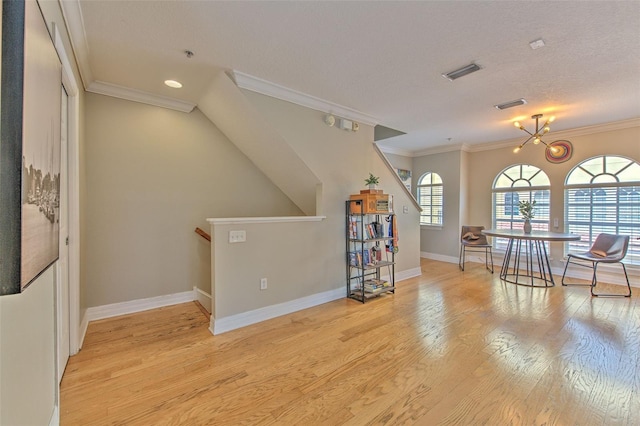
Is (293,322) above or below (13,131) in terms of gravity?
below

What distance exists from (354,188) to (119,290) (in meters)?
3.12

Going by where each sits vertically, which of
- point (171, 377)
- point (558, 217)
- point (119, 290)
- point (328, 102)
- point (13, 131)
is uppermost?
point (328, 102)

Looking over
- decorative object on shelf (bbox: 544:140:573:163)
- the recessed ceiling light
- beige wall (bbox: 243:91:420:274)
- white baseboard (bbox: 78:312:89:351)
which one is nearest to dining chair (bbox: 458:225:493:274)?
decorative object on shelf (bbox: 544:140:573:163)

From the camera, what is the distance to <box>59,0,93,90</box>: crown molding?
1.78 meters

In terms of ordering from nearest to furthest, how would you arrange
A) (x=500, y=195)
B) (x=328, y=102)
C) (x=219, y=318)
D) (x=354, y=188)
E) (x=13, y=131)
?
1. (x=13, y=131)
2. (x=219, y=318)
3. (x=328, y=102)
4. (x=354, y=188)
5. (x=500, y=195)

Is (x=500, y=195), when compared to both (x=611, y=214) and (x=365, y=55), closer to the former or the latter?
(x=611, y=214)

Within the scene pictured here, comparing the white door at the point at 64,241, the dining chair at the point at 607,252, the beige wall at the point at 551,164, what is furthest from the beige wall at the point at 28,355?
the beige wall at the point at 551,164

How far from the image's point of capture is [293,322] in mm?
2930

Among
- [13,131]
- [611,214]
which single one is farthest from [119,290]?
[611,214]

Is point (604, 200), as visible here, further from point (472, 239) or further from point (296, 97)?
point (296, 97)

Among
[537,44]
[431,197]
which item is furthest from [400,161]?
[537,44]

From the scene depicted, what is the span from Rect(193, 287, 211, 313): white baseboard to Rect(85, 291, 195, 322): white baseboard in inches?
1.9

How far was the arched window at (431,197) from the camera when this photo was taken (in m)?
6.34

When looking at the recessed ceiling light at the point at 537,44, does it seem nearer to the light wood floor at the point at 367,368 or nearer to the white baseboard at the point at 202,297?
the light wood floor at the point at 367,368
